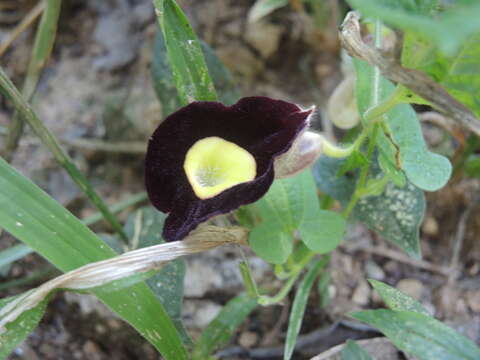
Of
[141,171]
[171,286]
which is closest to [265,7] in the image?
[141,171]

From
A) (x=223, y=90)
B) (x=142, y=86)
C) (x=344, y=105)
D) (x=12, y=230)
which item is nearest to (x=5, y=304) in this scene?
(x=12, y=230)

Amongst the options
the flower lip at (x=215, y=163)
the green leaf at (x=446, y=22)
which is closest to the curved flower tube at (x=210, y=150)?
the flower lip at (x=215, y=163)

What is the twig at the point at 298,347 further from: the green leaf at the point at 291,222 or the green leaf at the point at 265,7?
the green leaf at the point at 265,7

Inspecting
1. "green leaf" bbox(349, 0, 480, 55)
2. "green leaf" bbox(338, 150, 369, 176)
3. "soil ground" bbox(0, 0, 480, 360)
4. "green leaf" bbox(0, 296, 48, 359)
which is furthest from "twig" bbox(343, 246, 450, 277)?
"green leaf" bbox(349, 0, 480, 55)

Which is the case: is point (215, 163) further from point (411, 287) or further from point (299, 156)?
point (411, 287)

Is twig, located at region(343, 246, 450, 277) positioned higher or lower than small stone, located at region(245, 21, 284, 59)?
lower

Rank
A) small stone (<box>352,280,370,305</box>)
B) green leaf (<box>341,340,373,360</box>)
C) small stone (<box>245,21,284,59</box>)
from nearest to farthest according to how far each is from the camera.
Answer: green leaf (<box>341,340,373,360</box>), small stone (<box>352,280,370,305</box>), small stone (<box>245,21,284,59</box>)

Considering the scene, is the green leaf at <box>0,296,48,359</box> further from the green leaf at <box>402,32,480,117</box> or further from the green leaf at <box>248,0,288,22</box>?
the green leaf at <box>248,0,288,22</box>
